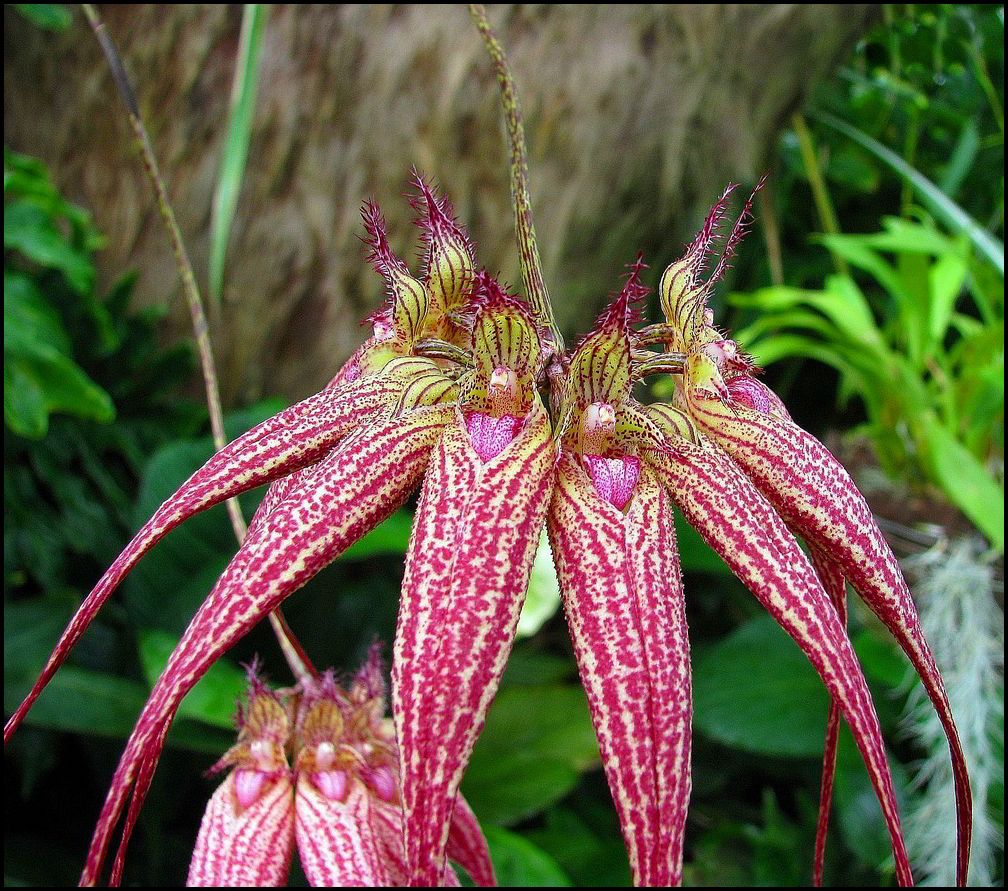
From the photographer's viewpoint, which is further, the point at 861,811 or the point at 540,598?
the point at 861,811

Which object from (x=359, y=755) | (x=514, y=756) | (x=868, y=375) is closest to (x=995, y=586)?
(x=868, y=375)

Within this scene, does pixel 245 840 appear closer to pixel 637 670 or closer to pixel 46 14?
pixel 637 670

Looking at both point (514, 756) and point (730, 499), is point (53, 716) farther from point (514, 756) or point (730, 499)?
point (730, 499)

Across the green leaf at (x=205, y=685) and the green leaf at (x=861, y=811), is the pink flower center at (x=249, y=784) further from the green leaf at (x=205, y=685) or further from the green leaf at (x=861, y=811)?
the green leaf at (x=861, y=811)

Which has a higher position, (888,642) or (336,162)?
(336,162)

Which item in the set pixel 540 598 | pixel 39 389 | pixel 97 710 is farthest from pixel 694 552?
pixel 39 389

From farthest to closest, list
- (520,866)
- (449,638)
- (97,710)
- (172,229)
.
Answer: (97,710)
(520,866)
(172,229)
(449,638)
